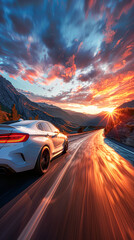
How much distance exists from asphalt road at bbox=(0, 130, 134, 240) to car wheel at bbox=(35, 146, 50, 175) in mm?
207

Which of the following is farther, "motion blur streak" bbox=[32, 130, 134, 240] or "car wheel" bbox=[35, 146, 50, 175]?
"car wheel" bbox=[35, 146, 50, 175]

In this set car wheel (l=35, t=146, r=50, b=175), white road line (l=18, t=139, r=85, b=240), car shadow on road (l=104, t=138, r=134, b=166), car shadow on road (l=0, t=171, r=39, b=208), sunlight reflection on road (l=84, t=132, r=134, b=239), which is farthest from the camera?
car shadow on road (l=104, t=138, r=134, b=166)

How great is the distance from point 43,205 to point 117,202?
1413 mm

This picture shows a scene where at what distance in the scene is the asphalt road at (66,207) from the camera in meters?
1.19

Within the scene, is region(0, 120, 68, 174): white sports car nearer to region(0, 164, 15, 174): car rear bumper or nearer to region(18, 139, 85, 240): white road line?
region(0, 164, 15, 174): car rear bumper

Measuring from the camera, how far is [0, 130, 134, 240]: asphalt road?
119 cm

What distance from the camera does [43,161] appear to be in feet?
9.16

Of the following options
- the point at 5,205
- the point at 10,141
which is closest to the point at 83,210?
the point at 5,205

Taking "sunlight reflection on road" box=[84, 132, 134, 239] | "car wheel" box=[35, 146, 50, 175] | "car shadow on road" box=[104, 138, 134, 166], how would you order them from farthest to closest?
"car shadow on road" box=[104, 138, 134, 166]
"car wheel" box=[35, 146, 50, 175]
"sunlight reflection on road" box=[84, 132, 134, 239]

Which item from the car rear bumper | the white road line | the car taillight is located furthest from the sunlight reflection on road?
the car taillight

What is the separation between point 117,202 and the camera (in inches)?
68.9

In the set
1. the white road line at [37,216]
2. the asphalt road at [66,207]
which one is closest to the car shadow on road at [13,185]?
the asphalt road at [66,207]

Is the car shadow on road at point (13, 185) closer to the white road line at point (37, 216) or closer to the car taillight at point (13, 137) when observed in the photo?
the white road line at point (37, 216)

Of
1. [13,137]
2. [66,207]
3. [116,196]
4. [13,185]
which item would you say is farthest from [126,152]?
[13,137]
